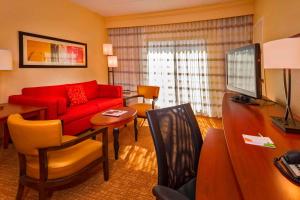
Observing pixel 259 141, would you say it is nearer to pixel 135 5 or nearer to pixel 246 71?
pixel 246 71

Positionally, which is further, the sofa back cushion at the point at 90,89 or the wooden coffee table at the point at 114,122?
the sofa back cushion at the point at 90,89

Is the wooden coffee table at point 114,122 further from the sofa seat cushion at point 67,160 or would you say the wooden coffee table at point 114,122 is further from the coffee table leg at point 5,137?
the coffee table leg at point 5,137

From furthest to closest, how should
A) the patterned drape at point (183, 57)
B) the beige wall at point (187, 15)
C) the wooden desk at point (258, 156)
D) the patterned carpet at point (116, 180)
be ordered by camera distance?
the patterned drape at point (183, 57) < the beige wall at point (187, 15) < the patterned carpet at point (116, 180) < the wooden desk at point (258, 156)

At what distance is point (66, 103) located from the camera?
11.0 feet

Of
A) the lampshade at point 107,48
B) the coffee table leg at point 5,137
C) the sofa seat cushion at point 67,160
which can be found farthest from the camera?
the lampshade at point 107,48

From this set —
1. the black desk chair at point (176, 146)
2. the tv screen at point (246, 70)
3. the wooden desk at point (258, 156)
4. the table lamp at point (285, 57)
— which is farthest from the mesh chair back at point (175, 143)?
the tv screen at point (246, 70)

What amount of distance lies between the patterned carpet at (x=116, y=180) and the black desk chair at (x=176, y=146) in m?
0.74

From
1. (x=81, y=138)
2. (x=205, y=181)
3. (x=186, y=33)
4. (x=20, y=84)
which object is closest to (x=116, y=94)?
(x=20, y=84)

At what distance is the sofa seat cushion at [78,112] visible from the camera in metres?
3.01

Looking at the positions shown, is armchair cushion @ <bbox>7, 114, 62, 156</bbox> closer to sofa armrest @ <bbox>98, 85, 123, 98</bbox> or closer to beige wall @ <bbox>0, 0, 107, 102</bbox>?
beige wall @ <bbox>0, 0, 107, 102</bbox>

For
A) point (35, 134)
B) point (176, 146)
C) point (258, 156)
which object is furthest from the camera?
point (35, 134)

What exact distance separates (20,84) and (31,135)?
222 centimetres

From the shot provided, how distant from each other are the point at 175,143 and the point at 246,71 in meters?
1.43

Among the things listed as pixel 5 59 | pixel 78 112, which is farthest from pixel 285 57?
pixel 5 59
